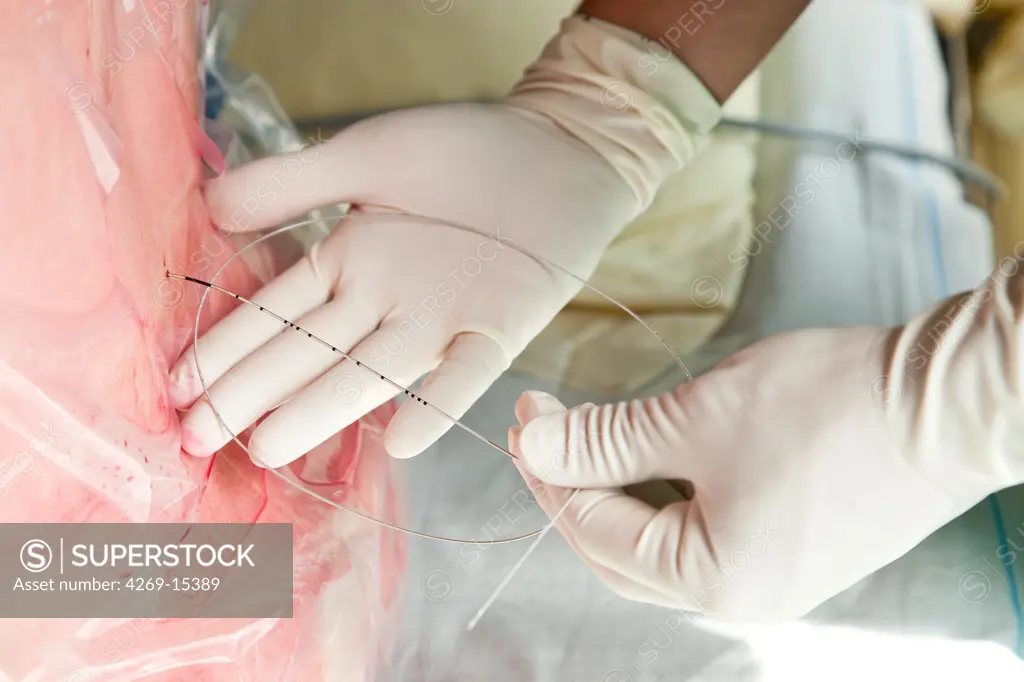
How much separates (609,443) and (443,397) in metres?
0.12

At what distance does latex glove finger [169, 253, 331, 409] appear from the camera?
18.8 inches

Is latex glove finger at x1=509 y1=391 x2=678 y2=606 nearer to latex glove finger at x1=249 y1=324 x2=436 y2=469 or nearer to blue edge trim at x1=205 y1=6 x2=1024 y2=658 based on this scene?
latex glove finger at x1=249 y1=324 x2=436 y2=469

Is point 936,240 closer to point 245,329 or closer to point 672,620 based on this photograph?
point 672,620

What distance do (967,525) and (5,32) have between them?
2.33ft

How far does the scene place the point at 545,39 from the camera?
71 cm

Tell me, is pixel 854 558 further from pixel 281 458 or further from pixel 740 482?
pixel 281 458

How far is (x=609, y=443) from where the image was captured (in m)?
0.49

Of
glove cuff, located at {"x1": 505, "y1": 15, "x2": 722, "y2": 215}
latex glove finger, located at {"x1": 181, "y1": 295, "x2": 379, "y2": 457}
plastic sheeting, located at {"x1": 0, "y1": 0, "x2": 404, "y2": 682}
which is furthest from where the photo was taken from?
glove cuff, located at {"x1": 505, "y1": 15, "x2": 722, "y2": 215}

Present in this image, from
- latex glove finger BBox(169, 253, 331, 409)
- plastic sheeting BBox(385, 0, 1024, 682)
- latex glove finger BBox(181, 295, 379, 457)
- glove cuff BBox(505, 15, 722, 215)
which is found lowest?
plastic sheeting BBox(385, 0, 1024, 682)

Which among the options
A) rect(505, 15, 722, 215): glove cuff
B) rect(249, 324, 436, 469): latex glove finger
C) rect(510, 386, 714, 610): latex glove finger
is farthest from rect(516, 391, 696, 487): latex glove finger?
rect(505, 15, 722, 215): glove cuff

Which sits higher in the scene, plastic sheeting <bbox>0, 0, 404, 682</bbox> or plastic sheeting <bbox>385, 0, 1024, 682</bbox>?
plastic sheeting <bbox>0, 0, 404, 682</bbox>

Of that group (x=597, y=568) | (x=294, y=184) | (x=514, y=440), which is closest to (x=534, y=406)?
(x=514, y=440)

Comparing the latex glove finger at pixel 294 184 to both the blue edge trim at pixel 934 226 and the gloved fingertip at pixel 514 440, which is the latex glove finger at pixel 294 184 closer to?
the blue edge trim at pixel 934 226

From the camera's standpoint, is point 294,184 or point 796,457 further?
point 294,184
